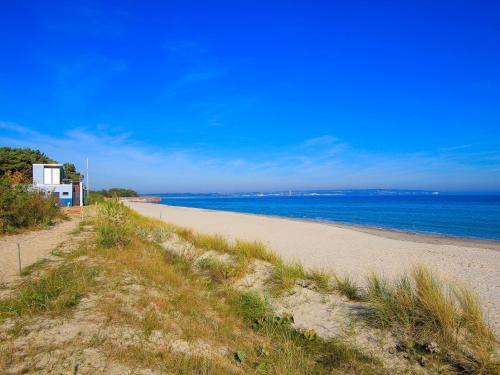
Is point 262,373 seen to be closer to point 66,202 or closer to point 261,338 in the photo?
point 261,338

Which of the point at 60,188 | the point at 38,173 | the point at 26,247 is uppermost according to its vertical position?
the point at 38,173

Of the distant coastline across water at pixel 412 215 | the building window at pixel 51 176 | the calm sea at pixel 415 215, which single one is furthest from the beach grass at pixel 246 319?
the building window at pixel 51 176

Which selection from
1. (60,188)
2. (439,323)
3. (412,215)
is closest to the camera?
(439,323)

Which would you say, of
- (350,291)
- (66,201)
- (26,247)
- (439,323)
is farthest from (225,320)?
(66,201)

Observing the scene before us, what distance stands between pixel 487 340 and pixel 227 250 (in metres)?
6.17

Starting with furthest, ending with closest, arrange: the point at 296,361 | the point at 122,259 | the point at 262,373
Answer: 1. the point at 122,259
2. the point at 296,361
3. the point at 262,373

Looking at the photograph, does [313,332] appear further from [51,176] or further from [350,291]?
[51,176]

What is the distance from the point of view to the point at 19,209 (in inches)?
451

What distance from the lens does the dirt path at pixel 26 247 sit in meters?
5.96

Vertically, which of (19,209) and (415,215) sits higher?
(19,209)

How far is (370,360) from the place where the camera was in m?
3.42

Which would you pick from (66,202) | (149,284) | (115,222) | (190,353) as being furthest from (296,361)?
(66,202)

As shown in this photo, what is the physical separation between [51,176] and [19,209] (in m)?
13.4

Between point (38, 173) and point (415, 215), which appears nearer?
point (38, 173)
